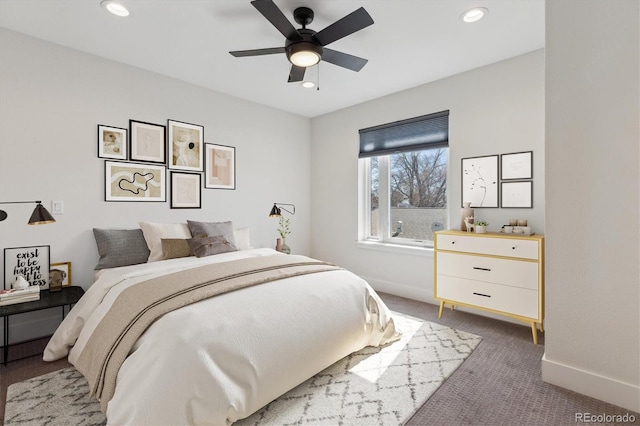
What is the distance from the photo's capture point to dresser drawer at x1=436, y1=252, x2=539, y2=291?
2.59m

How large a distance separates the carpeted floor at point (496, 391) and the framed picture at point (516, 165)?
1.46m

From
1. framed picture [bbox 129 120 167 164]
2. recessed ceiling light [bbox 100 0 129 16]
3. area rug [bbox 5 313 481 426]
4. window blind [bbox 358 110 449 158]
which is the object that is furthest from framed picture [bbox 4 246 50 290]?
window blind [bbox 358 110 449 158]

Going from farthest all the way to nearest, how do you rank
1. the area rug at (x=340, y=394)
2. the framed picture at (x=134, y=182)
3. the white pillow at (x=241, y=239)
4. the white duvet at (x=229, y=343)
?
1. the white pillow at (x=241, y=239)
2. the framed picture at (x=134, y=182)
3. the area rug at (x=340, y=394)
4. the white duvet at (x=229, y=343)

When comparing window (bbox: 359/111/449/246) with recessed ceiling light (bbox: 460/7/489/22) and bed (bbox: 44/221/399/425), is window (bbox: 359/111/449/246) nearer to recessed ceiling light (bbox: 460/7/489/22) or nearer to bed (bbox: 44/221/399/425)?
recessed ceiling light (bbox: 460/7/489/22)

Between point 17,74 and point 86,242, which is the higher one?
point 17,74

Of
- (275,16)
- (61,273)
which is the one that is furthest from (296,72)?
(61,273)

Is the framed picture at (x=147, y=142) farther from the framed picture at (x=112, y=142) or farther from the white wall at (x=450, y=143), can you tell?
the white wall at (x=450, y=143)

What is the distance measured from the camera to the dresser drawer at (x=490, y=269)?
259 cm

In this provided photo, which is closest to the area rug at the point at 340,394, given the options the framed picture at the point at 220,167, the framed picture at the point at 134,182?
the framed picture at the point at 134,182

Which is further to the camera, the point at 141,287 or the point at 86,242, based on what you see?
the point at 86,242

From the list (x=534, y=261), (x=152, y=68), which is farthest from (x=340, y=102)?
(x=534, y=261)

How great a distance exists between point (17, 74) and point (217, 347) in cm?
289

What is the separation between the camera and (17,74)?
102 inches

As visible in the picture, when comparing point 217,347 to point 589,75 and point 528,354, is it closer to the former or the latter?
point 528,354
